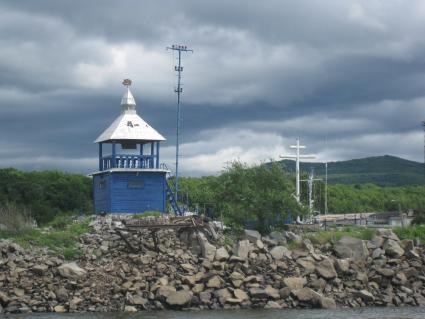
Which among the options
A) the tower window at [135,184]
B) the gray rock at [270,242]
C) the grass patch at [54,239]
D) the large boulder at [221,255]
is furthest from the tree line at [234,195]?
the grass patch at [54,239]

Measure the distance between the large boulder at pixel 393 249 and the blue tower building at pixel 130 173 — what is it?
52.6ft

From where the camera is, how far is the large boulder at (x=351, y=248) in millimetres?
52219

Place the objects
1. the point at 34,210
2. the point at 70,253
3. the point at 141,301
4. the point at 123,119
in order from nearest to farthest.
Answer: the point at 141,301 → the point at 70,253 → the point at 123,119 → the point at 34,210

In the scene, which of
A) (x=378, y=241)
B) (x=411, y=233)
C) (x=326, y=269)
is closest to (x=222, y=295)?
(x=326, y=269)

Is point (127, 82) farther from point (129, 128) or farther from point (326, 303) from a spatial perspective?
point (326, 303)

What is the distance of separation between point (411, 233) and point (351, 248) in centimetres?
875

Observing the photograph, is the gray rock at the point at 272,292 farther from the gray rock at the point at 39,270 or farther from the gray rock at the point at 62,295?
the gray rock at the point at 39,270

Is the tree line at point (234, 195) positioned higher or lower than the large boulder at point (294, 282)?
higher

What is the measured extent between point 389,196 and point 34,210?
209 ft

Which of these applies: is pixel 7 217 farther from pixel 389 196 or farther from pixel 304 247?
pixel 389 196

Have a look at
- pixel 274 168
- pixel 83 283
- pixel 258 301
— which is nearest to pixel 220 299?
pixel 258 301

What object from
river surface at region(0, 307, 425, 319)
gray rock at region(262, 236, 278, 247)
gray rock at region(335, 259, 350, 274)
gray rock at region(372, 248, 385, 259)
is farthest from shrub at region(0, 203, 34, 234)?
gray rock at region(372, 248, 385, 259)

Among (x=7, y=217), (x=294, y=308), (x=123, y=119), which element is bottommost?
(x=294, y=308)

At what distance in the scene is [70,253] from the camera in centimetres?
4953
